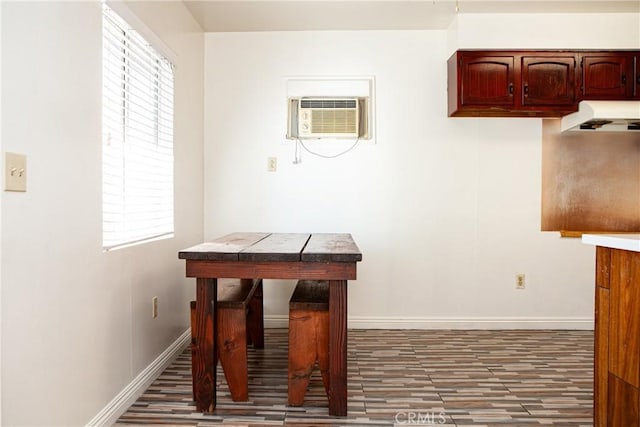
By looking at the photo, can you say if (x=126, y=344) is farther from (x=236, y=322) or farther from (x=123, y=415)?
(x=236, y=322)

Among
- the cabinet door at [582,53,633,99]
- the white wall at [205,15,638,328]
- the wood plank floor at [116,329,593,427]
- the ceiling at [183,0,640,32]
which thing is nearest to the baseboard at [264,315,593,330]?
the white wall at [205,15,638,328]

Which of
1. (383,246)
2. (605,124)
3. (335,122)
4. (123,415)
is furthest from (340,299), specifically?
(605,124)

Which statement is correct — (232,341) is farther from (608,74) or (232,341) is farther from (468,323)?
(608,74)

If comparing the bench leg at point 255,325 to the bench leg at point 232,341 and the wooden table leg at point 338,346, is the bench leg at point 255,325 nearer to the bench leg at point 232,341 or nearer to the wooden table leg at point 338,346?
the bench leg at point 232,341

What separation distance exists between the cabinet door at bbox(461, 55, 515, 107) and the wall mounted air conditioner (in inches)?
33.5

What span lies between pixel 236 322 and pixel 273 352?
0.94m

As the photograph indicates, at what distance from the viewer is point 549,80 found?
311 cm

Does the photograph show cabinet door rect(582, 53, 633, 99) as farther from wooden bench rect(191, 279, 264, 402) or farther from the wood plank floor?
wooden bench rect(191, 279, 264, 402)

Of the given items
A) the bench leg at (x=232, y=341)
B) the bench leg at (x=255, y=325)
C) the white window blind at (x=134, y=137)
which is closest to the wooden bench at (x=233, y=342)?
the bench leg at (x=232, y=341)

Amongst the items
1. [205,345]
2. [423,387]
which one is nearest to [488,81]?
[423,387]

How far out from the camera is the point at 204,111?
11.7ft

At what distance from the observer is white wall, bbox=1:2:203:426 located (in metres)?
1.36

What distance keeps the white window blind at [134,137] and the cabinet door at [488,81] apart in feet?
6.99

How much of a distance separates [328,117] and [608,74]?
210 centimetres
